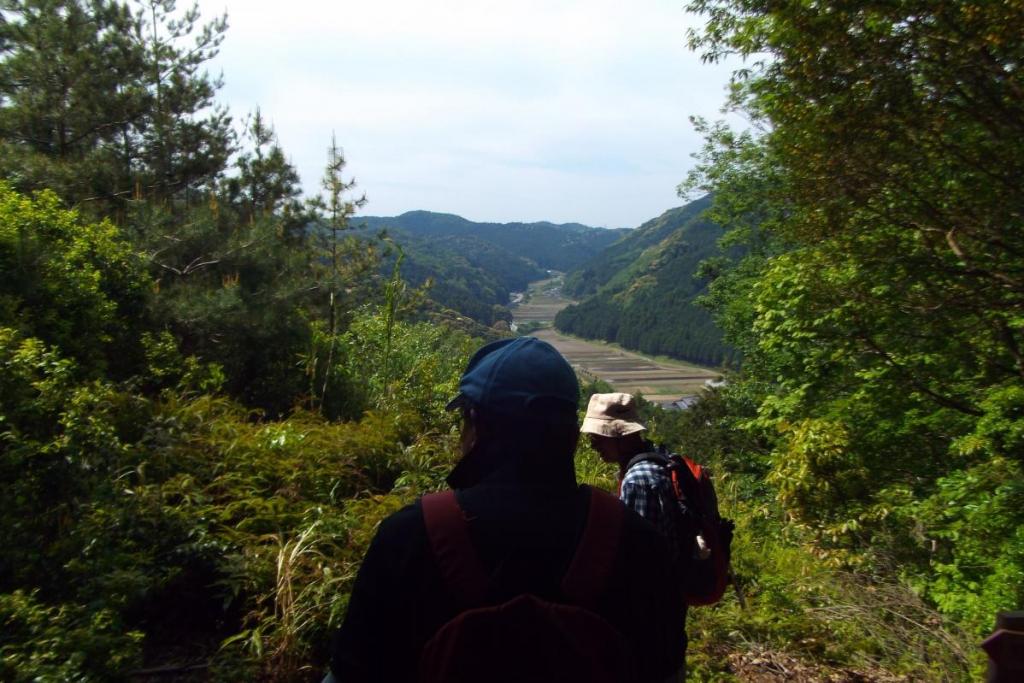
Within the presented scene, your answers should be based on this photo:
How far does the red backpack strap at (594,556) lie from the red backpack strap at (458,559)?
15 cm

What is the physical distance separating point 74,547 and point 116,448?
0.63 m

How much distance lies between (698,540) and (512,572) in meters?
1.69

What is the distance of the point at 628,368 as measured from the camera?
97.4m

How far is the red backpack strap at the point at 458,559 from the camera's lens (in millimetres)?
1086

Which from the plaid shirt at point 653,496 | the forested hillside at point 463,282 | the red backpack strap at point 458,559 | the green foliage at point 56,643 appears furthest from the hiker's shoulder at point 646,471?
the forested hillside at point 463,282

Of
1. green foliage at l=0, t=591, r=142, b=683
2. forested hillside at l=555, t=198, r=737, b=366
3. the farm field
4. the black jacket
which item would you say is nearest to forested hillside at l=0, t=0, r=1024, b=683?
green foliage at l=0, t=591, r=142, b=683

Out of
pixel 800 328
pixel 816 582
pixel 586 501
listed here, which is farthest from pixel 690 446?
pixel 586 501

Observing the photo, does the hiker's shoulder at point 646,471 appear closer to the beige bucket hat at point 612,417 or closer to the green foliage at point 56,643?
the beige bucket hat at point 612,417

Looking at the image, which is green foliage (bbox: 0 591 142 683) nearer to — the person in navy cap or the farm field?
the person in navy cap

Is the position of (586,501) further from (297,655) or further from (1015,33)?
(1015,33)

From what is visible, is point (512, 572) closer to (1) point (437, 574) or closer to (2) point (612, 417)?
(1) point (437, 574)

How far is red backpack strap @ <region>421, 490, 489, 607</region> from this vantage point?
109 centimetres

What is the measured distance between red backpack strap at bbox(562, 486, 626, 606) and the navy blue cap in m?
0.20

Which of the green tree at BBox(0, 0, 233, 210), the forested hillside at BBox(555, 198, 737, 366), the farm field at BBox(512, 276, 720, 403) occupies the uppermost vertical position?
the green tree at BBox(0, 0, 233, 210)
